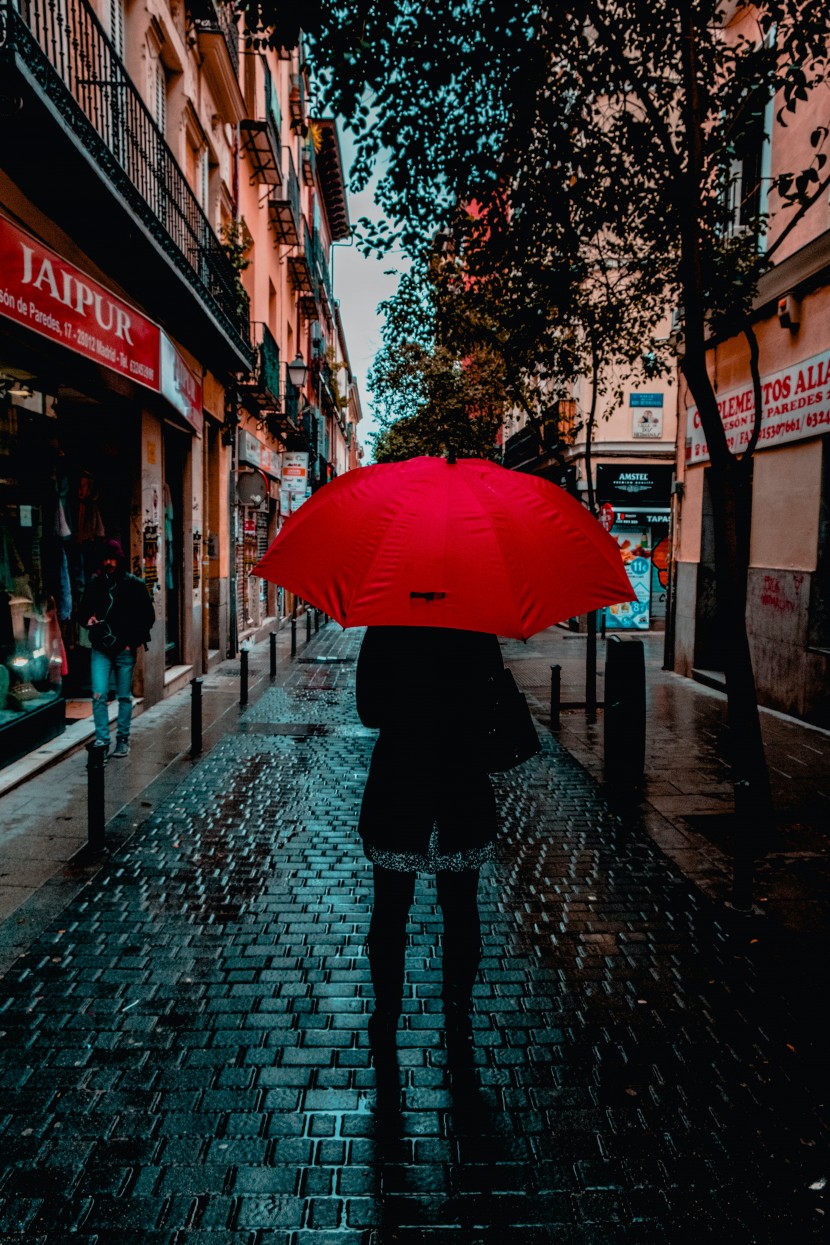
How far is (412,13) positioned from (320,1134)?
727 centimetres

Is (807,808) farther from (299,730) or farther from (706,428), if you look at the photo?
(299,730)

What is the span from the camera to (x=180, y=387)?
A: 456 inches

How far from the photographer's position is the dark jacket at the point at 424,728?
308 centimetres

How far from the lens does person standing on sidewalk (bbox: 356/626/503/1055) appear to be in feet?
10.1

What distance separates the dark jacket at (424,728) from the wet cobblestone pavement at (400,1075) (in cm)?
103

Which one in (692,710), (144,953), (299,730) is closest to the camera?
(144,953)

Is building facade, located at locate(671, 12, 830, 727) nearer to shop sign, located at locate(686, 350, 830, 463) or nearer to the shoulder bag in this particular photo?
shop sign, located at locate(686, 350, 830, 463)

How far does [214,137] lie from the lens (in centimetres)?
1586

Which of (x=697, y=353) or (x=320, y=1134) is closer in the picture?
(x=320, y=1134)

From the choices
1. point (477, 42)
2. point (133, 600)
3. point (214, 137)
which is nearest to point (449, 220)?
point (477, 42)

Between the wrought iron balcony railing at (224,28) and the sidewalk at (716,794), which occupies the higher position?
the wrought iron balcony railing at (224,28)

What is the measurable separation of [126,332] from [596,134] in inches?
197

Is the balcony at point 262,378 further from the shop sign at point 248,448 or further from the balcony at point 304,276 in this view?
the balcony at point 304,276

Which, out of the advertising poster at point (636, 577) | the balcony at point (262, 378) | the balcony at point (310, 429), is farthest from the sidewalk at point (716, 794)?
the balcony at point (310, 429)
